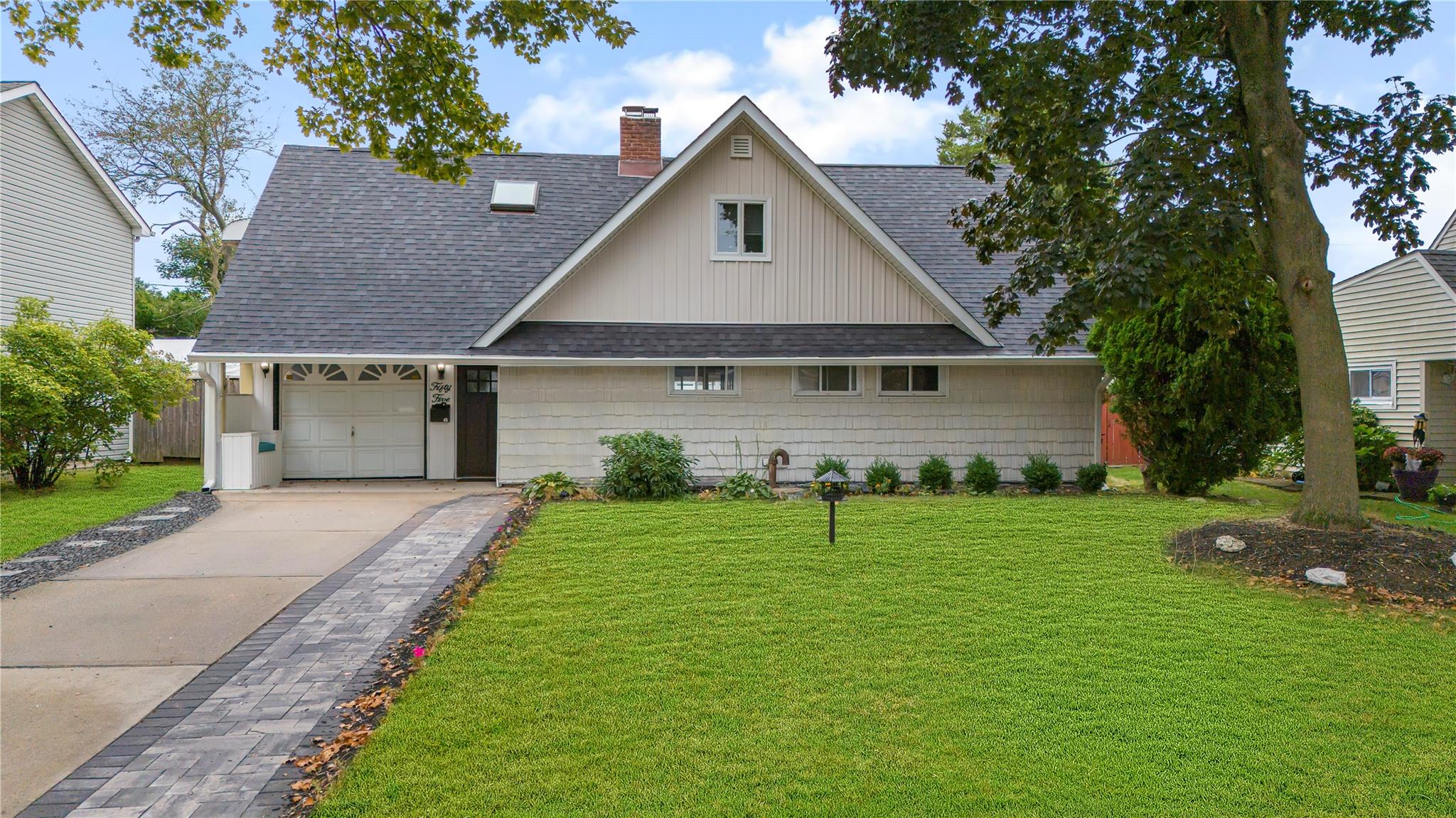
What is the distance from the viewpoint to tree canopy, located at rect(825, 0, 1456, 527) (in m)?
7.79

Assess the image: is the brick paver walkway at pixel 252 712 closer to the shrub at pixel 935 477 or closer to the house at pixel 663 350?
the house at pixel 663 350

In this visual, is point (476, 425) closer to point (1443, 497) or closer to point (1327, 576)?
point (1327, 576)

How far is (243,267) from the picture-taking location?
44.0 ft

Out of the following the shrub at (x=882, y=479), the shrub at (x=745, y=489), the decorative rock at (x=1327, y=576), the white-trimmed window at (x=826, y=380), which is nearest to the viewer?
the decorative rock at (x=1327, y=576)

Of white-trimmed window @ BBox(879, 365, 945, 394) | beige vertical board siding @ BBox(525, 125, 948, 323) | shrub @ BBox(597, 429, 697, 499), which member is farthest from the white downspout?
white-trimmed window @ BBox(879, 365, 945, 394)

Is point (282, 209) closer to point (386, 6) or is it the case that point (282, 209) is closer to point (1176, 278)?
point (386, 6)

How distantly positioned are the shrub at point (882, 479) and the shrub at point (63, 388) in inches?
452

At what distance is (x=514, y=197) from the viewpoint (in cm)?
1557

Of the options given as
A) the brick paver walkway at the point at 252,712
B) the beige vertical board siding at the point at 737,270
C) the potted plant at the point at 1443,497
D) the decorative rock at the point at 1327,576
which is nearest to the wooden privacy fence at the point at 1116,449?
the potted plant at the point at 1443,497

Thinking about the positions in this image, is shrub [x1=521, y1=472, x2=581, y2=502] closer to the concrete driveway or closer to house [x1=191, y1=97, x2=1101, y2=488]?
house [x1=191, y1=97, x2=1101, y2=488]

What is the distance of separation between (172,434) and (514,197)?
9.10 meters

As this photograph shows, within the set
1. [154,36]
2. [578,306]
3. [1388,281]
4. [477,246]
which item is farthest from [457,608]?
[1388,281]

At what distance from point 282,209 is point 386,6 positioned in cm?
918

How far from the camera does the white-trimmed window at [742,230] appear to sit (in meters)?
12.9
